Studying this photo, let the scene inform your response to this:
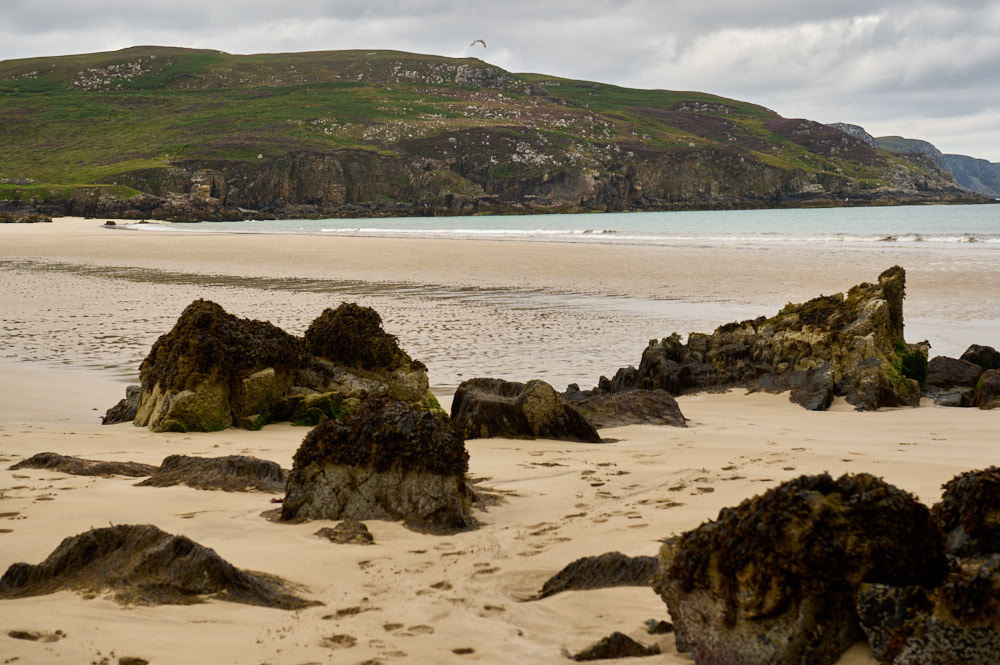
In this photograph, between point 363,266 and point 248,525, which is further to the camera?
point 363,266

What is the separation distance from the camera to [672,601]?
10.1 ft

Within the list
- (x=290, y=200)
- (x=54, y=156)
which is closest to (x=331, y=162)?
(x=290, y=200)

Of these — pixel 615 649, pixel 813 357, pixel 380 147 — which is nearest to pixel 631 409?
pixel 813 357

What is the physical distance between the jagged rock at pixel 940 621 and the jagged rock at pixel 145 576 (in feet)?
7.12

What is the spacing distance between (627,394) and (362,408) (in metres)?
4.10

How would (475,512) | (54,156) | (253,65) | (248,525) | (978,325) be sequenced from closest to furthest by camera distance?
(248,525)
(475,512)
(978,325)
(54,156)
(253,65)

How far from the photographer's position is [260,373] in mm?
8172

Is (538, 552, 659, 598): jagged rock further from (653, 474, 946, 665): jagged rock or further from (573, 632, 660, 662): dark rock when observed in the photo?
(653, 474, 946, 665): jagged rock

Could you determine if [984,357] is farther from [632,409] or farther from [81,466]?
[81,466]

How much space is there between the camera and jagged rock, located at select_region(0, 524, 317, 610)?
142 inches

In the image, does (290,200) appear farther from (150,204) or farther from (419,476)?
(419,476)

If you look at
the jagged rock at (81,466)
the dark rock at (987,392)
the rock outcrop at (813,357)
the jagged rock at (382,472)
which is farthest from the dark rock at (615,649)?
the dark rock at (987,392)

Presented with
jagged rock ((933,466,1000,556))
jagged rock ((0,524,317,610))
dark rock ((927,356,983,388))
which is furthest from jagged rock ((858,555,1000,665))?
dark rock ((927,356,983,388))

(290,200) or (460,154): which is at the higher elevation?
(460,154)
